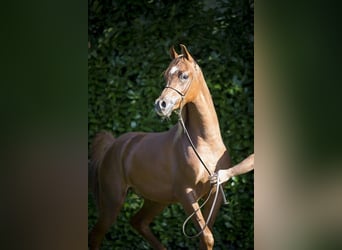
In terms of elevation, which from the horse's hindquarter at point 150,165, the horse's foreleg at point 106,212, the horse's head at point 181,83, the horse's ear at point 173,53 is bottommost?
the horse's foreleg at point 106,212

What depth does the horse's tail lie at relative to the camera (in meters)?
4.13

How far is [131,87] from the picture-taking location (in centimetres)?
408

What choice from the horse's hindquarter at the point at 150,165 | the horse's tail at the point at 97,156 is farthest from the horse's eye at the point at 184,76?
the horse's tail at the point at 97,156

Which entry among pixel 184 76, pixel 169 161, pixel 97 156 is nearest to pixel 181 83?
pixel 184 76

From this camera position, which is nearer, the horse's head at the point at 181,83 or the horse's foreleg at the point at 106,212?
the horse's head at the point at 181,83

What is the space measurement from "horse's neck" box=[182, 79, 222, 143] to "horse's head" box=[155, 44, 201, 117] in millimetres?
47

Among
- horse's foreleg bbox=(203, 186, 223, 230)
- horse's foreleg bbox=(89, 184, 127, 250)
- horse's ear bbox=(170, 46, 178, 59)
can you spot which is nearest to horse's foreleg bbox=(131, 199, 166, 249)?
horse's foreleg bbox=(89, 184, 127, 250)

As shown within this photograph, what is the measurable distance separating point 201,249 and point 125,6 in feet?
5.19

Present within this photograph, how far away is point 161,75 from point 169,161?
0.53m

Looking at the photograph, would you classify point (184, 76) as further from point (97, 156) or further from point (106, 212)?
point (106, 212)

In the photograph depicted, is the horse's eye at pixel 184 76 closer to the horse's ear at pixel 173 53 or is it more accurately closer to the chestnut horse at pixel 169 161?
the chestnut horse at pixel 169 161

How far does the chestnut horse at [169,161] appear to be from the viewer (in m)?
3.96
